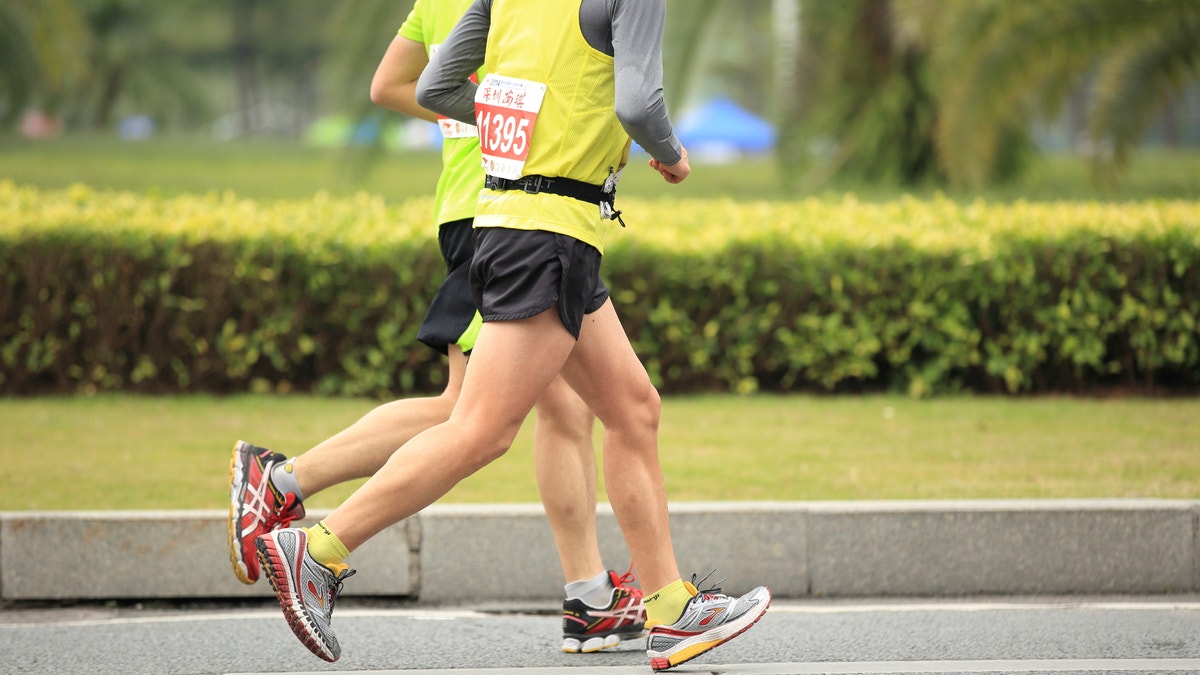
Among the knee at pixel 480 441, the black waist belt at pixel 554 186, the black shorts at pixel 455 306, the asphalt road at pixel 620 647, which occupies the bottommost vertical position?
the asphalt road at pixel 620 647

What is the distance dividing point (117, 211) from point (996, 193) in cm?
807

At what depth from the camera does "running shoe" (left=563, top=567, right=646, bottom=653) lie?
400 centimetres

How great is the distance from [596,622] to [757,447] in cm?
236

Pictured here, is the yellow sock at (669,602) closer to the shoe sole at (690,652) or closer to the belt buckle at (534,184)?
the shoe sole at (690,652)

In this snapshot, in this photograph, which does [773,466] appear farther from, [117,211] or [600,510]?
[117,211]

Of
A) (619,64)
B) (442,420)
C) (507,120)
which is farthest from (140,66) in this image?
(619,64)

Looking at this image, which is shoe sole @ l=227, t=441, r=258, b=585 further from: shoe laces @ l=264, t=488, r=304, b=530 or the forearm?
the forearm

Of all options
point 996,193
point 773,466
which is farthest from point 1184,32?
point 773,466

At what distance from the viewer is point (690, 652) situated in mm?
3627

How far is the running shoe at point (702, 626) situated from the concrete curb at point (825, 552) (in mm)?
1112

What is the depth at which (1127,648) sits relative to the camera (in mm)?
3955

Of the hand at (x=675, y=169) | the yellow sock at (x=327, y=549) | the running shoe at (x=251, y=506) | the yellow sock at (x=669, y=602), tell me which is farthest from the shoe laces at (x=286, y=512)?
the hand at (x=675, y=169)

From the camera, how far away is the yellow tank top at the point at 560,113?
11.2 ft

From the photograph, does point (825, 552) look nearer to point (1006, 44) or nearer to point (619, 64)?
point (619, 64)
